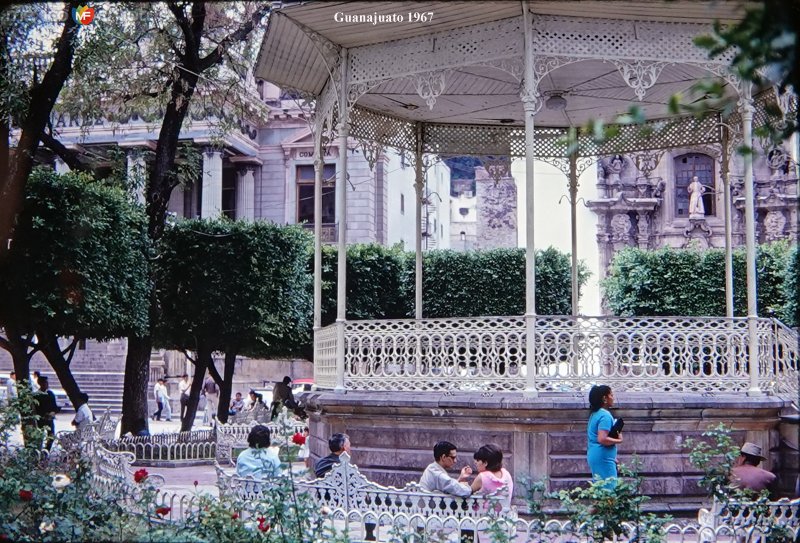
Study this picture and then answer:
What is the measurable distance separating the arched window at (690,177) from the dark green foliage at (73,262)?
859 inches

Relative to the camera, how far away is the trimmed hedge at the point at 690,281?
25375 millimetres

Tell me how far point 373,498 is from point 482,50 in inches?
254

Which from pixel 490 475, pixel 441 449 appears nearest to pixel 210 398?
pixel 441 449

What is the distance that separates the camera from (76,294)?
60.9ft

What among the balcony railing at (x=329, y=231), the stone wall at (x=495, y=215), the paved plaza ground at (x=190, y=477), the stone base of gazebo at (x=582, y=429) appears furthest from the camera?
the stone wall at (x=495, y=215)

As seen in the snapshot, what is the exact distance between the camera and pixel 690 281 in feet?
86.4

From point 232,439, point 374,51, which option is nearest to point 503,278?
point 232,439

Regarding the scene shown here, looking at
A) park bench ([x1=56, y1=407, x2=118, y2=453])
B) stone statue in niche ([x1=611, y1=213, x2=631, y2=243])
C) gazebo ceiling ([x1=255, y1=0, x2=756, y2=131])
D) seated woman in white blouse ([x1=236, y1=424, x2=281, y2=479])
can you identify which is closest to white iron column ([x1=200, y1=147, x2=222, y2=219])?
stone statue in niche ([x1=611, y1=213, x2=631, y2=243])

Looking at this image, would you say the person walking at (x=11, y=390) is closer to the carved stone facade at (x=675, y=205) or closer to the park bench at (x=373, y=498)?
the park bench at (x=373, y=498)

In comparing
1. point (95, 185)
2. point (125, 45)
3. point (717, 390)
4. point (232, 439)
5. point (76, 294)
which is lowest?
point (232, 439)

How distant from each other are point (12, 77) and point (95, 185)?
164 inches

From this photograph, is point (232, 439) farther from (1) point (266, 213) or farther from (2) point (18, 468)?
(1) point (266, 213)

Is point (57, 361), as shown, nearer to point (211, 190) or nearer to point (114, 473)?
point (114, 473)

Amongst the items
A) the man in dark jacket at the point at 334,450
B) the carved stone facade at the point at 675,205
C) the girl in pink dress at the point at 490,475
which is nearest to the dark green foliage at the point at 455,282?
the carved stone facade at the point at 675,205
